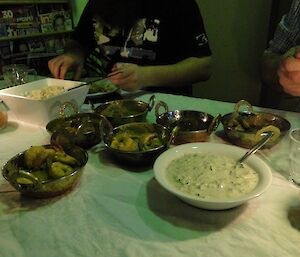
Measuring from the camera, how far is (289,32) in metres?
1.52

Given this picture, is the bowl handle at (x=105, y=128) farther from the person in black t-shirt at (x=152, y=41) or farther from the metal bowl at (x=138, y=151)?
the person in black t-shirt at (x=152, y=41)

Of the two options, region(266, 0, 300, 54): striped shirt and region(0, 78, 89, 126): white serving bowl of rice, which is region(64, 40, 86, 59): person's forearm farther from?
region(266, 0, 300, 54): striped shirt

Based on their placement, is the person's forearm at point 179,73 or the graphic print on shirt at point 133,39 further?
the graphic print on shirt at point 133,39

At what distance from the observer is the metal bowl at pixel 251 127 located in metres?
0.88

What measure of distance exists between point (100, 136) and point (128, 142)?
5.9 inches

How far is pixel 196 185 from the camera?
67cm

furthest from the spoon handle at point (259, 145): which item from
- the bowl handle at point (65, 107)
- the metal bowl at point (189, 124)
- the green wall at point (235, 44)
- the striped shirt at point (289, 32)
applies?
the green wall at point (235, 44)

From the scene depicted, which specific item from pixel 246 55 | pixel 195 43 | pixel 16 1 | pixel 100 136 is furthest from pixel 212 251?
pixel 16 1

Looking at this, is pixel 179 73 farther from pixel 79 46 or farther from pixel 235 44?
pixel 235 44

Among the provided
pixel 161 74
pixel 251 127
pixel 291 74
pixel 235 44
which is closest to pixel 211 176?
pixel 251 127

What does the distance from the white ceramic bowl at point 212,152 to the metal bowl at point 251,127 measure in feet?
0.36

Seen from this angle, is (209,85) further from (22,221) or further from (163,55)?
(22,221)

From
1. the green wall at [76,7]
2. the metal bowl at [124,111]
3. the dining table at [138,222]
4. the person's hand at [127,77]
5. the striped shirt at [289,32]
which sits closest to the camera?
the dining table at [138,222]

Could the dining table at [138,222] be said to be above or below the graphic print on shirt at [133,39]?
below
